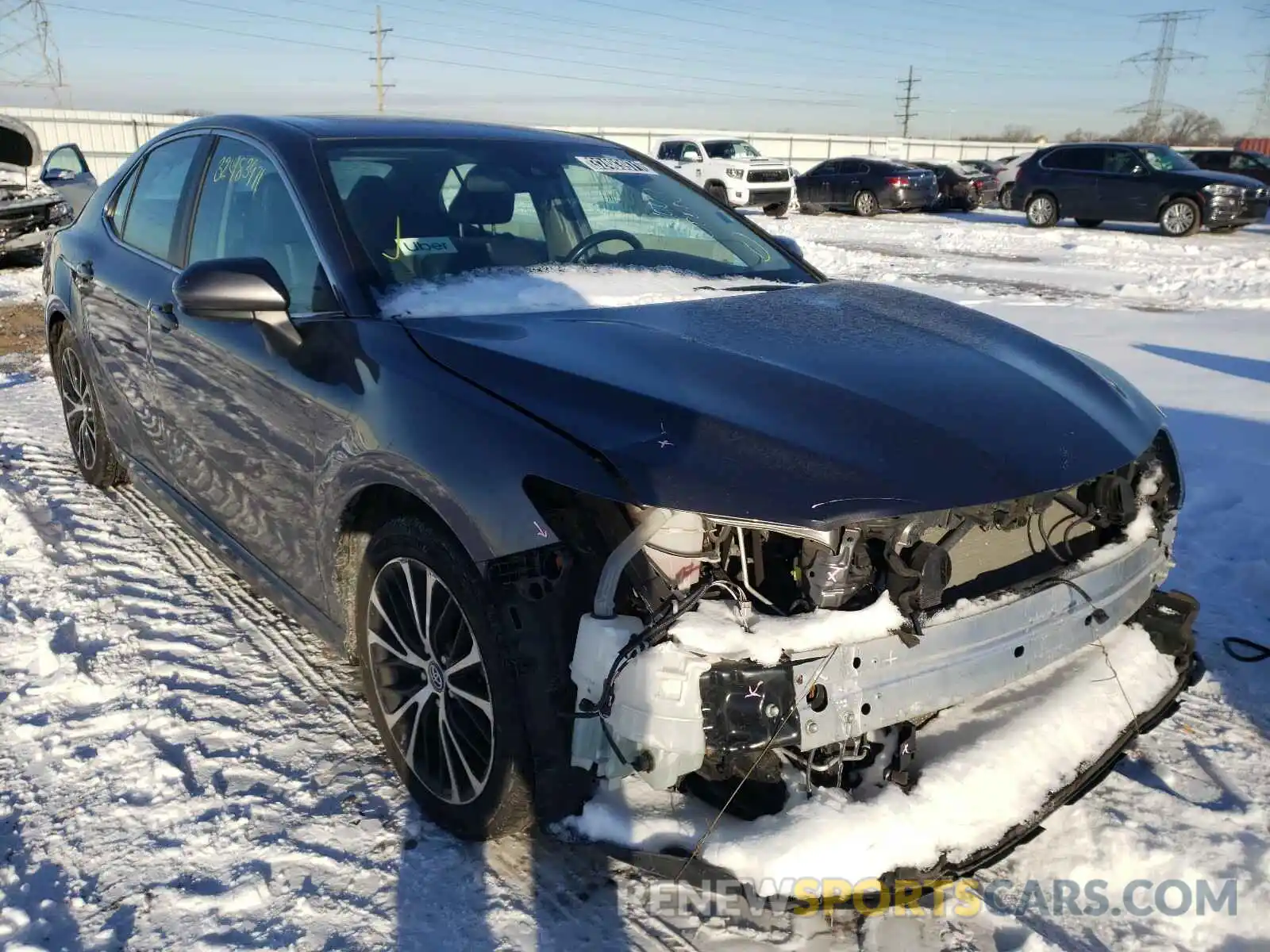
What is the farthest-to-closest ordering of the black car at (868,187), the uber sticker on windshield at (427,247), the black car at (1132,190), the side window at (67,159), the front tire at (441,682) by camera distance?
the black car at (868,187)
the black car at (1132,190)
the side window at (67,159)
the uber sticker on windshield at (427,247)
the front tire at (441,682)

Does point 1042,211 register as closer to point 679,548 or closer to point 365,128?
point 365,128

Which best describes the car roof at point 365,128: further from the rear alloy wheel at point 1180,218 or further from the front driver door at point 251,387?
the rear alloy wheel at point 1180,218

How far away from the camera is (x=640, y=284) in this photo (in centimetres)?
304

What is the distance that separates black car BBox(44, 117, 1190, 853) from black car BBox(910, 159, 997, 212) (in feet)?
81.4

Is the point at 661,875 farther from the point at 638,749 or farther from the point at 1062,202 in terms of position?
the point at 1062,202

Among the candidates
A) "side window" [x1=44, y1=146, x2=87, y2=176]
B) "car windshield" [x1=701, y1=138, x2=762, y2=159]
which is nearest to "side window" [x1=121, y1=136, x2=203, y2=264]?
"side window" [x1=44, y1=146, x2=87, y2=176]

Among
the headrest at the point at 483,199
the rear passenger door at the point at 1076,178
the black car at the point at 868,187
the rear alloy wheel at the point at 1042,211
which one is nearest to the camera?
the headrest at the point at 483,199

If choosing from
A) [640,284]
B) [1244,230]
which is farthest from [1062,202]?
[640,284]

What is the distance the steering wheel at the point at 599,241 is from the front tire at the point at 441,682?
120 centimetres

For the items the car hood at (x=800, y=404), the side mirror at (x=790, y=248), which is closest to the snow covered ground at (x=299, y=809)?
the car hood at (x=800, y=404)

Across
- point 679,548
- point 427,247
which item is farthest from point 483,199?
point 679,548

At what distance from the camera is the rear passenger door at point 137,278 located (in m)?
3.66

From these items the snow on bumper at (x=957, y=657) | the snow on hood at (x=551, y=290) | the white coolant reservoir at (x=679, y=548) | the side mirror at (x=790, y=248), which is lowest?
the snow on bumper at (x=957, y=657)

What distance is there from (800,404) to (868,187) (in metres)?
23.9
